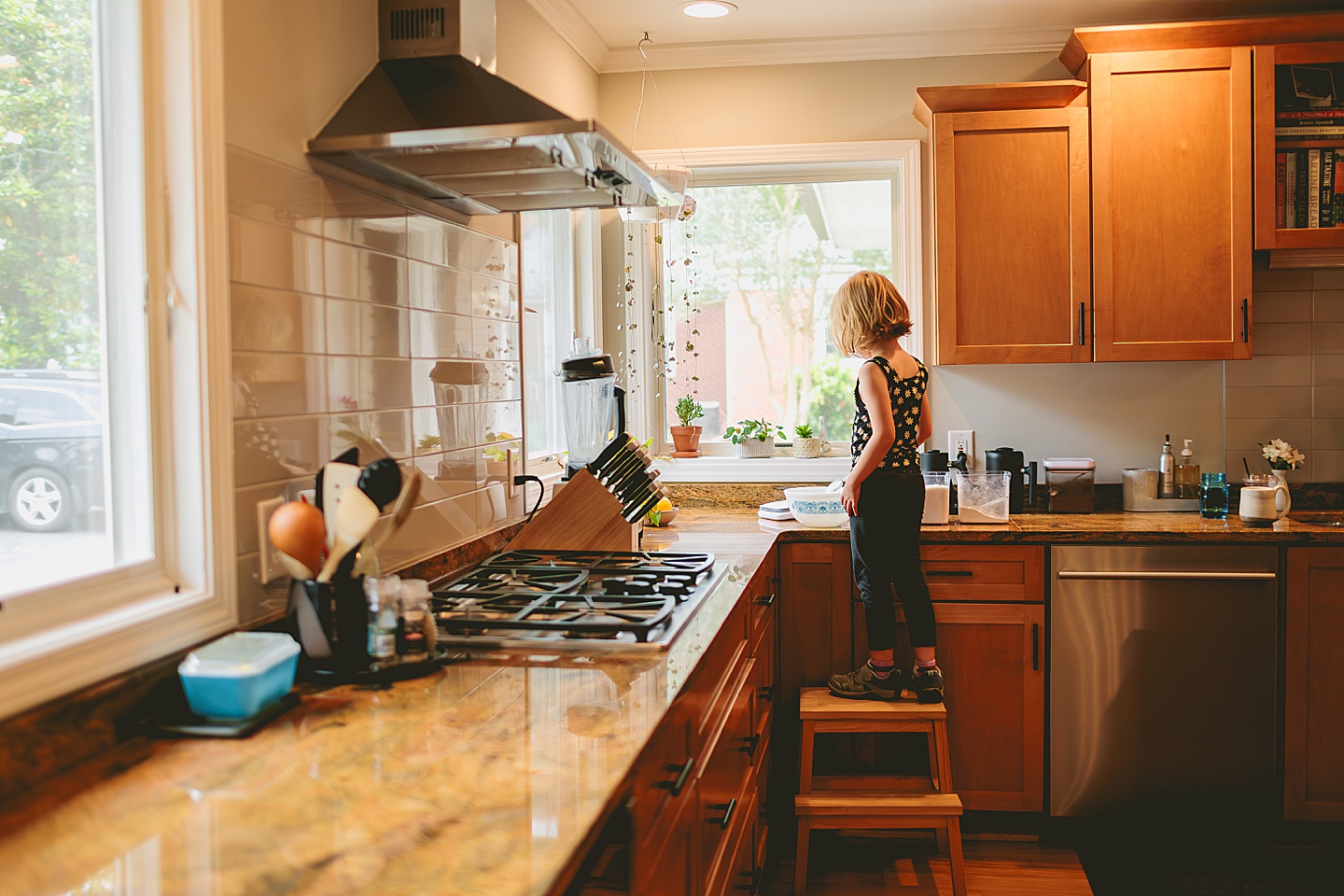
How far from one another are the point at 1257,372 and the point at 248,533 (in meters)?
3.19

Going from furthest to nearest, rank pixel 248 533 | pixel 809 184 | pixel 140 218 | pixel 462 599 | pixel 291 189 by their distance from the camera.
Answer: pixel 809 184
pixel 462 599
pixel 291 189
pixel 248 533
pixel 140 218

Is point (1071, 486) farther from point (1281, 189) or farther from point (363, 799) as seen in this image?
point (363, 799)

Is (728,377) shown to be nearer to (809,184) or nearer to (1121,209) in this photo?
(809,184)

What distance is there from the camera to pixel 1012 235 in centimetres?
321

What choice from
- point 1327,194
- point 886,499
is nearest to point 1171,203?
point 1327,194

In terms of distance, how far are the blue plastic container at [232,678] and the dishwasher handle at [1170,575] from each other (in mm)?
2298

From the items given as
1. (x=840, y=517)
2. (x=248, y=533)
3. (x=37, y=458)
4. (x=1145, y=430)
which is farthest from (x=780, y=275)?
(x=37, y=458)

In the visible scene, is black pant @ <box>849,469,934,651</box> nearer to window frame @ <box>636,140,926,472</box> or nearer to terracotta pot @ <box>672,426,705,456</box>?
window frame @ <box>636,140,926,472</box>

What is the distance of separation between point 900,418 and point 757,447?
912 millimetres

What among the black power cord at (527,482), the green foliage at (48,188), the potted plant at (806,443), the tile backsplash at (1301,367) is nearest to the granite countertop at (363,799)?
the green foliage at (48,188)

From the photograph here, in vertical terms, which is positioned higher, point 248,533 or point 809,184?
point 809,184

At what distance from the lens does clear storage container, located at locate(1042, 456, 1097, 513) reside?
3293 millimetres

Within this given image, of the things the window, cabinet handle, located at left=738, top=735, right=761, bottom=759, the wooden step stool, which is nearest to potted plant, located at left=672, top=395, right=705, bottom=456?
the window

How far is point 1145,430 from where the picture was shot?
11.3ft
